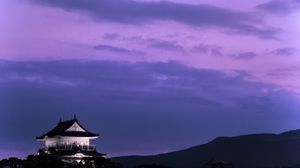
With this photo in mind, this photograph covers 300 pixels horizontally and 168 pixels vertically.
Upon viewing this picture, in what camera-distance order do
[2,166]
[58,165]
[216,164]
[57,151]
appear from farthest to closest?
[57,151], [2,166], [58,165], [216,164]

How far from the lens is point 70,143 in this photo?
97.9 m

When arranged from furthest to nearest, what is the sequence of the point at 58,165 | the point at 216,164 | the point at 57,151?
the point at 57,151 → the point at 58,165 → the point at 216,164

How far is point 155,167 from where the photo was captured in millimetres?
86438

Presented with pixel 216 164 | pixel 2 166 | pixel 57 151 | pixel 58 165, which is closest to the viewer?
pixel 216 164

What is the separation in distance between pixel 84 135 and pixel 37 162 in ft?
64.2

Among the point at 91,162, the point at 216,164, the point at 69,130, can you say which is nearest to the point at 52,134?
the point at 69,130

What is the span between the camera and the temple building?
9550 centimetres

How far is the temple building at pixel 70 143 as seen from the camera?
95.5 meters

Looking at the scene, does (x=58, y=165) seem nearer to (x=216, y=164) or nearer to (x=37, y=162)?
(x=37, y=162)

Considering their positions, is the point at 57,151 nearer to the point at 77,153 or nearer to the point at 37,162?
the point at 77,153

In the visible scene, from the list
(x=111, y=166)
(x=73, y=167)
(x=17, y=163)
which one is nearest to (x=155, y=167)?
(x=111, y=166)

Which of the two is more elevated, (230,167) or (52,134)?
(52,134)

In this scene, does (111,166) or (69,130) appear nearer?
(111,166)

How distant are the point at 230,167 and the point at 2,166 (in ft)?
95.0
